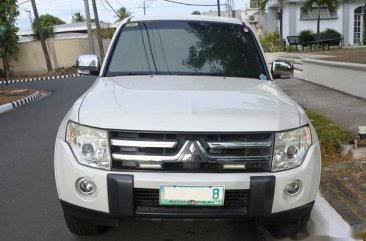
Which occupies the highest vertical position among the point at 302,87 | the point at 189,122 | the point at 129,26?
the point at 129,26

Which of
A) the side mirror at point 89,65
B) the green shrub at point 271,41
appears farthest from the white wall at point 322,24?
the side mirror at point 89,65

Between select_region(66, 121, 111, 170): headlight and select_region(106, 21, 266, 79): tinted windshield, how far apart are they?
1.31m

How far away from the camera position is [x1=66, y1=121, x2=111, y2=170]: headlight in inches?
121

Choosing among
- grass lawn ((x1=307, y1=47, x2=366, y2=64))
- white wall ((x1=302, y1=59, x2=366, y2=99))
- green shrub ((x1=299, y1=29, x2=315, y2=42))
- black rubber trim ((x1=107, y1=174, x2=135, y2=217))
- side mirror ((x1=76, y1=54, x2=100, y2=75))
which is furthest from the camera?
green shrub ((x1=299, y1=29, x2=315, y2=42))

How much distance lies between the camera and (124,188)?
2971 mm

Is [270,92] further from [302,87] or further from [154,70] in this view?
[302,87]

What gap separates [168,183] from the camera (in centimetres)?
296

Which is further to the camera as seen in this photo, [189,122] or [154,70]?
[154,70]

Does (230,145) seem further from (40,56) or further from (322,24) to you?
(322,24)

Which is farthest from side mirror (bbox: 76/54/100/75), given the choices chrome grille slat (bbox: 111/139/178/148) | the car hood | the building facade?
the building facade

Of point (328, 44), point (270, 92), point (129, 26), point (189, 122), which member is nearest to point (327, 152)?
point (270, 92)

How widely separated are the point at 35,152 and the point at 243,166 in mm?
4693

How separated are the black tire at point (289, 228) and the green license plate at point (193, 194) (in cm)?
74

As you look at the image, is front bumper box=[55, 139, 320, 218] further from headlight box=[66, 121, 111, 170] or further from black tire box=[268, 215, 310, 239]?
black tire box=[268, 215, 310, 239]
